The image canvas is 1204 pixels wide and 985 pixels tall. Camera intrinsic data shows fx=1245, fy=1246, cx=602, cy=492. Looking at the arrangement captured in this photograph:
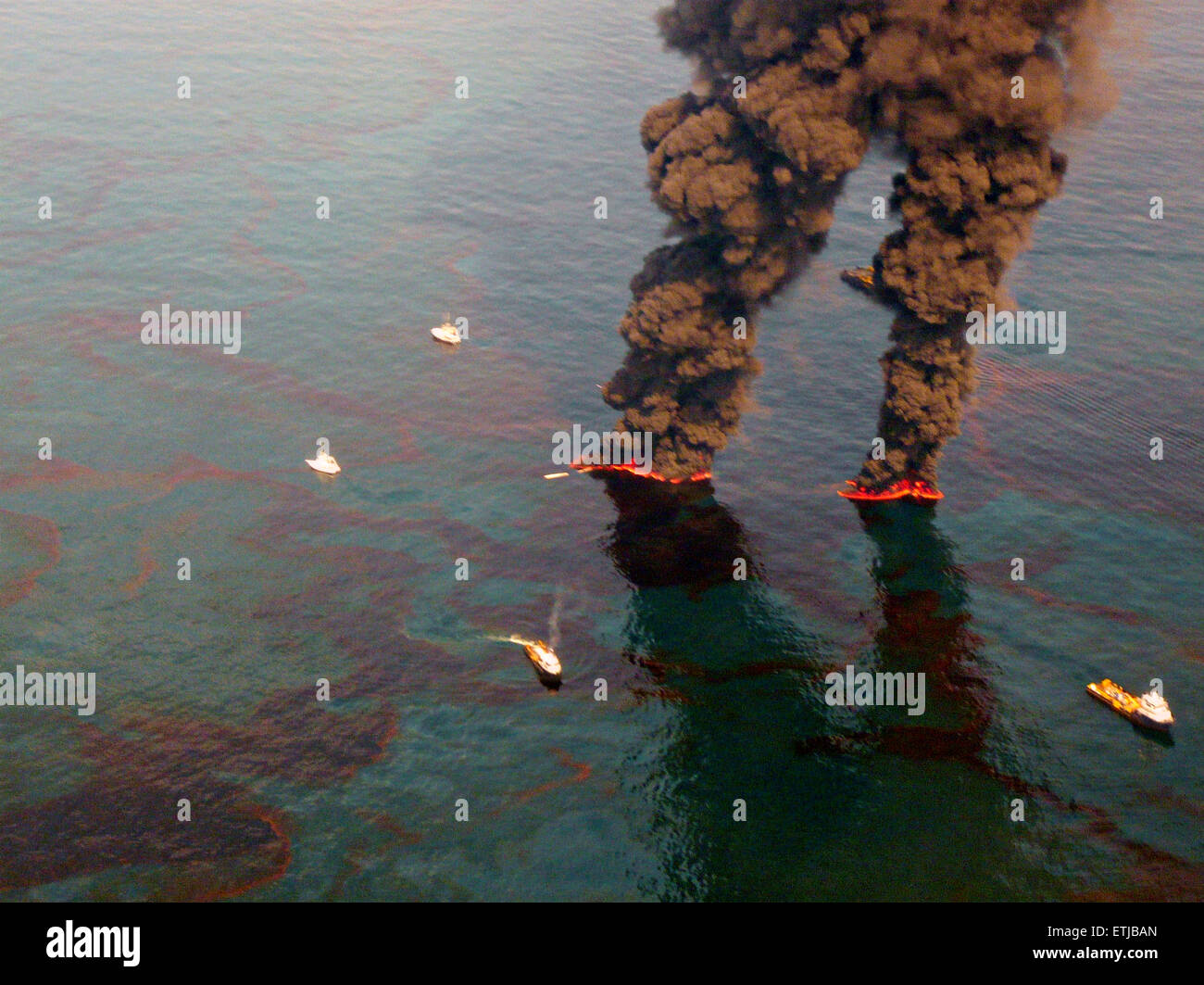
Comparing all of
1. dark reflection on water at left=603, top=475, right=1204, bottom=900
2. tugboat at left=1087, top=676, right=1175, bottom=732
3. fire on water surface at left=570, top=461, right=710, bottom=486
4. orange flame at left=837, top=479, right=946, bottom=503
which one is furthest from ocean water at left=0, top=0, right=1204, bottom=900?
fire on water surface at left=570, top=461, right=710, bottom=486

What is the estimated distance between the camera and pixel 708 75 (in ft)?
335

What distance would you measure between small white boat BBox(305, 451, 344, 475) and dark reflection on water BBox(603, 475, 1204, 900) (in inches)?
1105

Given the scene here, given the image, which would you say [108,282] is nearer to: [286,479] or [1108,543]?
[286,479]

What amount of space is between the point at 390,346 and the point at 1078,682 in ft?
265

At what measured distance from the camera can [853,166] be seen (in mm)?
95188

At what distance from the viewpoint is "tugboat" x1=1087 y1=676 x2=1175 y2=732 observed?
3602 inches

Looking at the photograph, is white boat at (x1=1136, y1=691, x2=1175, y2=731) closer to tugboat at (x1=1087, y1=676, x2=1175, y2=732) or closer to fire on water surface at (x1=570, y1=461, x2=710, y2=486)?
tugboat at (x1=1087, y1=676, x2=1175, y2=732)

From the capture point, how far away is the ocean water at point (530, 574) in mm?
82000

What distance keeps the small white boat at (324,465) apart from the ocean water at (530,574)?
8.45ft

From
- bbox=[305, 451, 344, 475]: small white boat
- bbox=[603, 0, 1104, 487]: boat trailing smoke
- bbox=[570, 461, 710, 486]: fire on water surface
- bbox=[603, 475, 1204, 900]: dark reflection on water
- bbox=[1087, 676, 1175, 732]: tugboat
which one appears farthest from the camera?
bbox=[305, 451, 344, 475]: small white boat

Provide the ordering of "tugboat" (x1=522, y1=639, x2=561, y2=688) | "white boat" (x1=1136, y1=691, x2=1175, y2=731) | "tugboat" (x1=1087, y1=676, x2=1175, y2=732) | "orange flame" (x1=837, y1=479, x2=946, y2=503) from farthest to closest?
"orange flame" (x1=837, y1=479, x2=946, y2=503) → "tugboat" (x1=522, y1=639, x2=561, y2=688) → "tugboat" (x1=1087, y1=676, x2=1175, y2=732) → "white boat" (x1=1136, y1=691, x2=1175, y2=731)

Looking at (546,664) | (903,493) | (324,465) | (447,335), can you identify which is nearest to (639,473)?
(903,493)

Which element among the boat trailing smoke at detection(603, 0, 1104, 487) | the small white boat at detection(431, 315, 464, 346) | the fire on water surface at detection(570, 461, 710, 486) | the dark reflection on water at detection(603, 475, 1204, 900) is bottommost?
the dark reflection on water at detection(603, 475, 1204, 900)
